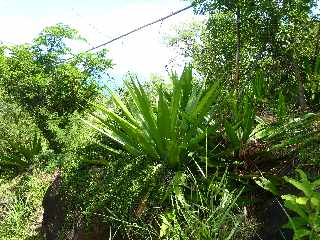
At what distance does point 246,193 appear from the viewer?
475cm

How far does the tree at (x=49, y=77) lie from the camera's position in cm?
2116

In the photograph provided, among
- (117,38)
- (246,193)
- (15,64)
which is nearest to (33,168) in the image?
(117,38)

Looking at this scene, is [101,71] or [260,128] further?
[101,71]

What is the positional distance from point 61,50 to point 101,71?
2.28m

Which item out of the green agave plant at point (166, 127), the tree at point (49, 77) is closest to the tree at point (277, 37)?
the green agave plant at point (166, 127)

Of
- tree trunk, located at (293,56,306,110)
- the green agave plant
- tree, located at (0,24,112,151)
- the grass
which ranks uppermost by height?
tree, located at (0,24,112,151)

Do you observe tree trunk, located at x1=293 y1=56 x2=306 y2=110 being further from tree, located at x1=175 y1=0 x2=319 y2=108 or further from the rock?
the rock

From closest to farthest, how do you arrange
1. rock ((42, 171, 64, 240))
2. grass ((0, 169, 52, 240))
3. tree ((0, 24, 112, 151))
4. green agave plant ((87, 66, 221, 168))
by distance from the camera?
green agave plant ((87, 66, 221, 168)), rock ((42, 171, 64, 240)), grass ((0, 169, 52, 240)), tree ((0, 24, 112, 151))

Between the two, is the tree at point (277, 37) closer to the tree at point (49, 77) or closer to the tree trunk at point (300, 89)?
the tree trunk at point (300, 89)

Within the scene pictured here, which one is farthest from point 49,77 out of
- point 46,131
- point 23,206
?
point 23,206

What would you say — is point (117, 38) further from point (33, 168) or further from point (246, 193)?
point (33, 168)

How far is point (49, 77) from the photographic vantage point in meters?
21.9

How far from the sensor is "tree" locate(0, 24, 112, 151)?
21156 mm

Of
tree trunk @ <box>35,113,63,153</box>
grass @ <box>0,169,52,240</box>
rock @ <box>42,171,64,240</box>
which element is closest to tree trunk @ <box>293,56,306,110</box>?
rock @ <box>42,171,64,240</box>
